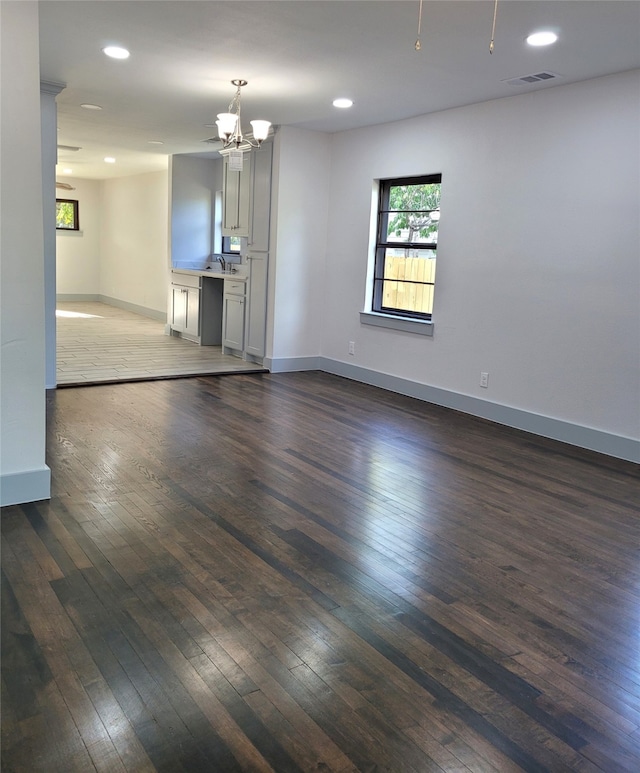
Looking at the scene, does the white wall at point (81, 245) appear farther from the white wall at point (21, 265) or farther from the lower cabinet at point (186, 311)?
the white wall at point (21, 265)

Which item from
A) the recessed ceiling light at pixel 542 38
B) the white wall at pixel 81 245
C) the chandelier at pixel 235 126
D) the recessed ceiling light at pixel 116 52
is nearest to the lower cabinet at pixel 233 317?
the chandelier at pixel 235 126

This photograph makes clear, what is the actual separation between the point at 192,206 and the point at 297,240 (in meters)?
3.22

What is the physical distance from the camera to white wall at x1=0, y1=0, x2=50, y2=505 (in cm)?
289

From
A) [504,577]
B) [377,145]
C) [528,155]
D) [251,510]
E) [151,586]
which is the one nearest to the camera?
[151,586]

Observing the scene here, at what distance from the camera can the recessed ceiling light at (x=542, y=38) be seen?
12.0 feet

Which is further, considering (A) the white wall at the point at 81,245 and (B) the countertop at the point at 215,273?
(A) the white wall at the point at 81,245

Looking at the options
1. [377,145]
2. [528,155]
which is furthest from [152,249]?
[528,155]

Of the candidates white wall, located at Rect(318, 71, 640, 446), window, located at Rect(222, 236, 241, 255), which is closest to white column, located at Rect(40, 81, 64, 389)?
white wall, located at Rect(318, 71, 640, 446)

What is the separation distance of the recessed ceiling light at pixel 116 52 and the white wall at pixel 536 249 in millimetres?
2664

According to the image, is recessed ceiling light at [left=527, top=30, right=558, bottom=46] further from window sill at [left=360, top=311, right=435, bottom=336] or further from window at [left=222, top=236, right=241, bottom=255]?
window at [left=222, top=236, right=241, bottom=255]

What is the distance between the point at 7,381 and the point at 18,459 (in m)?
0.40

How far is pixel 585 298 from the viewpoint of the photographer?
4727 millimetres

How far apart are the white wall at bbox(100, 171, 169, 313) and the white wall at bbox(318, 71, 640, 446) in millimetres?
5404

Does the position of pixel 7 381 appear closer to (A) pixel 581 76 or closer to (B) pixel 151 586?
(B) pixel 151 586
